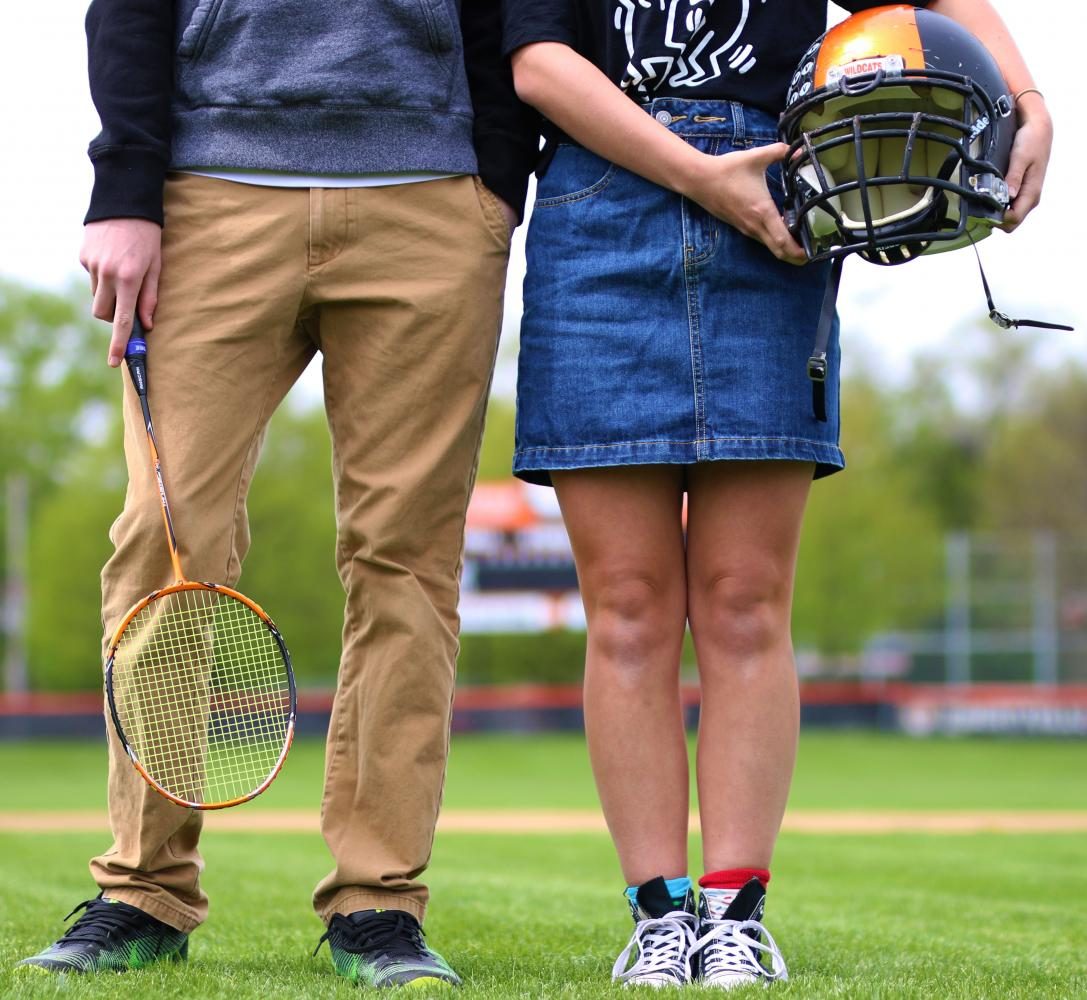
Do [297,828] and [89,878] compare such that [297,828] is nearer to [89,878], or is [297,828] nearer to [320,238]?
[89,878]

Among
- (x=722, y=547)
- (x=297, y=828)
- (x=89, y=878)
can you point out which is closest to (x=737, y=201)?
(x=722, y=547)

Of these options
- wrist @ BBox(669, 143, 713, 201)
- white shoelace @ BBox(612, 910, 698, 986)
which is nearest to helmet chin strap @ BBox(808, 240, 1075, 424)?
wrist @ BBox(669, 143, 713, 201)

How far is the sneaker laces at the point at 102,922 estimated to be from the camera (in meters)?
2.76

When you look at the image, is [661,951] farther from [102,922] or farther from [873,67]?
[873,67]

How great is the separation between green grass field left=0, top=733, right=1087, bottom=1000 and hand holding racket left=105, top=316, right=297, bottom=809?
0.37m

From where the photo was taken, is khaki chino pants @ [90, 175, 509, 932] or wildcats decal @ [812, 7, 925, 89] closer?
wildcats decal @ [812, 7, 925, 89]

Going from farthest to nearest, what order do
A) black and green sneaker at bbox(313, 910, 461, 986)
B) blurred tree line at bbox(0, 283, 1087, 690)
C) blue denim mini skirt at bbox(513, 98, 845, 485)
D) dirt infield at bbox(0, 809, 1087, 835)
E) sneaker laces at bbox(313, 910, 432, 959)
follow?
blurred tree line at bbox(0, 283, 1087, 690) < dirt infield at bbox(0, 809, 1087, 835) < blue denim mini skirt at bbox(513, 98, 845, 485) < sneaker laces at bbox(313, 910, 432, 959) < black and green sneaker at bbox(313, 910, 461, 986)

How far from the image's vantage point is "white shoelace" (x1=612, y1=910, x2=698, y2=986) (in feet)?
8.70

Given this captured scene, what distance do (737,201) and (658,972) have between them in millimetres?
1413

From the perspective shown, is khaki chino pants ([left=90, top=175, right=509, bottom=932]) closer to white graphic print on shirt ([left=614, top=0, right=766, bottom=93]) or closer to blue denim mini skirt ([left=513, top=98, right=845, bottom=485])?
blue denim mini skirt ([left=513, top=98, right=845, bottom=485])

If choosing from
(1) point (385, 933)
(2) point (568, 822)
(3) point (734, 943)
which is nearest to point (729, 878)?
(3) point (734, 943)

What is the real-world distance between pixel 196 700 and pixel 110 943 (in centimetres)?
47

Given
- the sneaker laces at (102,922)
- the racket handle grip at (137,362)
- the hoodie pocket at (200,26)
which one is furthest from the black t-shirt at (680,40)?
the sneaker laces at (102,922)

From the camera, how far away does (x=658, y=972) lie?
265 centimetres
